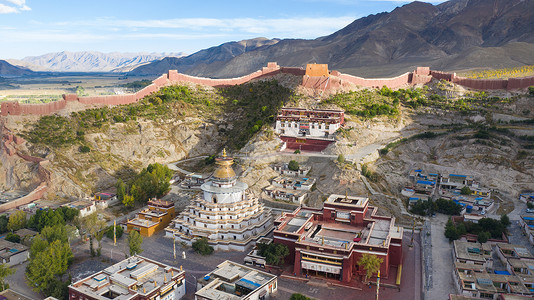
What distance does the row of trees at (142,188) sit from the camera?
5173 centimetres

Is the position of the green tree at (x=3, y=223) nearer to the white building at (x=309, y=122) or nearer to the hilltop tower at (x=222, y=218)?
the hilltop tower at (x=222, y=218)

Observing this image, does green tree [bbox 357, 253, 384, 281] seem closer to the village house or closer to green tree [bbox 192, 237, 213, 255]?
green tree [bbox 192, 237, 213, 255]

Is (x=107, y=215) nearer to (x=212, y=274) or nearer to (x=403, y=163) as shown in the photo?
(x=212, y=274)

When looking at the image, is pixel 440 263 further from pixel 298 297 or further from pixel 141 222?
pixel 141 222

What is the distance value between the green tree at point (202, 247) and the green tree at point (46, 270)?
1090 cm

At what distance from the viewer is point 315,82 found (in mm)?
72938

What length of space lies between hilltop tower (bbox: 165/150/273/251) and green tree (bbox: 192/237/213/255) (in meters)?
0.72

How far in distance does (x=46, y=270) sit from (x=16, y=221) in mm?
14780

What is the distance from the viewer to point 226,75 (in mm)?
189000

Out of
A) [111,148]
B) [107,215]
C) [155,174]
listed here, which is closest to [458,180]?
[155,174]

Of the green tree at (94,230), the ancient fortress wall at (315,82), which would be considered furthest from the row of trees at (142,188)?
the ancient fortress wall at (315,82)

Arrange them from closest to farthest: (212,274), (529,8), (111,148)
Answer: (212,274), (111,148), (529,8)

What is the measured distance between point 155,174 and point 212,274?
24.3 metres

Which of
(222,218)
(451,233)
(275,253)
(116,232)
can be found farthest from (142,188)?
(451,233)
